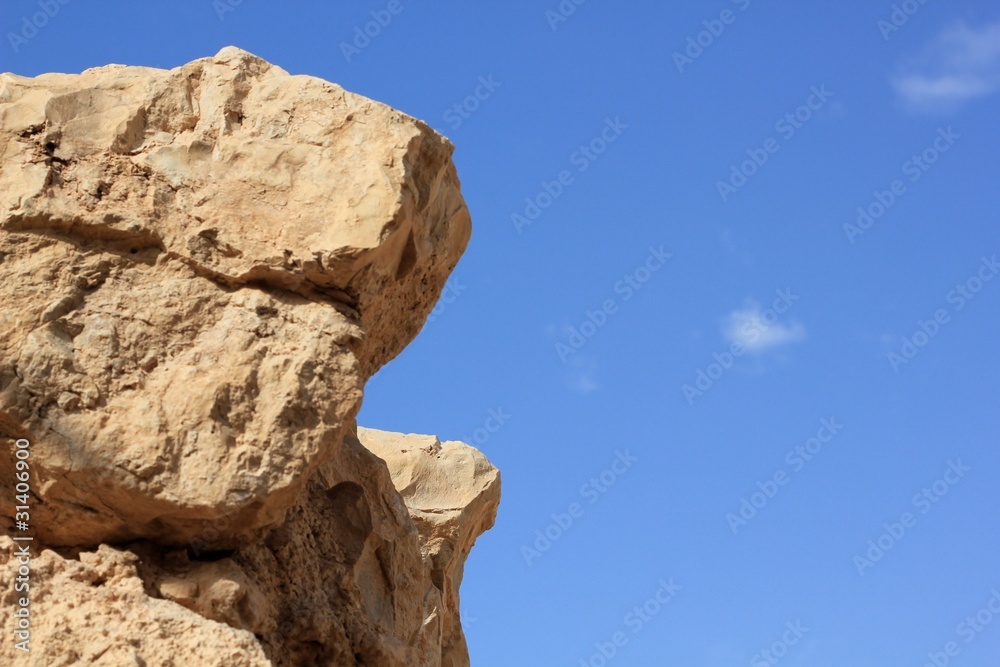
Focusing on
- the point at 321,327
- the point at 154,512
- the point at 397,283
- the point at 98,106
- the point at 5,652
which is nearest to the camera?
the point at 5,652

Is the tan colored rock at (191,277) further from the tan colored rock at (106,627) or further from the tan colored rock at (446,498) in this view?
the tan colored rock at (446,498)

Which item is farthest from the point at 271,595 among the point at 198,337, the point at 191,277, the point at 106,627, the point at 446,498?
the point at 446,498

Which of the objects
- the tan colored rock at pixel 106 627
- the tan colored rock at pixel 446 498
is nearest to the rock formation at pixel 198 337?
the tan colored rock at pixel 106 627

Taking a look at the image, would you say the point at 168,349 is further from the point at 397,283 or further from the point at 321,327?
the point at 397,283

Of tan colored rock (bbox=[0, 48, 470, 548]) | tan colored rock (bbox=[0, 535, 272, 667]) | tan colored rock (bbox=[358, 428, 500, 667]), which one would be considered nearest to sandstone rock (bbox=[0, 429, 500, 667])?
tan colored rock (bbox=[0, 535, 272, 667])

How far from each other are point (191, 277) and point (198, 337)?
0.98 feet

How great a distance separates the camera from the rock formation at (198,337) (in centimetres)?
458

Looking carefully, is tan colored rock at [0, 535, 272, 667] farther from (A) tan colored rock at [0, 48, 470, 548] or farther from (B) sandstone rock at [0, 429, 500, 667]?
(A) tan colored rock at [0, 48, 470, 548]

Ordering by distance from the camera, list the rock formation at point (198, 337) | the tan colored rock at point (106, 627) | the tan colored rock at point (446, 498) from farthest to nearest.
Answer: the tan colored rock at point (446, 498) → the rock formation at point (198, 337) → the tan colored rock at point (106, 627)

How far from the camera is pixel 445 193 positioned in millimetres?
5758

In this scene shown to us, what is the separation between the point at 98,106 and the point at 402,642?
303cm

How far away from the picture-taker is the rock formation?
4582 millimetres

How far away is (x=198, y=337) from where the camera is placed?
4.89 m

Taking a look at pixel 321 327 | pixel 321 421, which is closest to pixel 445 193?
pixel 321 327
